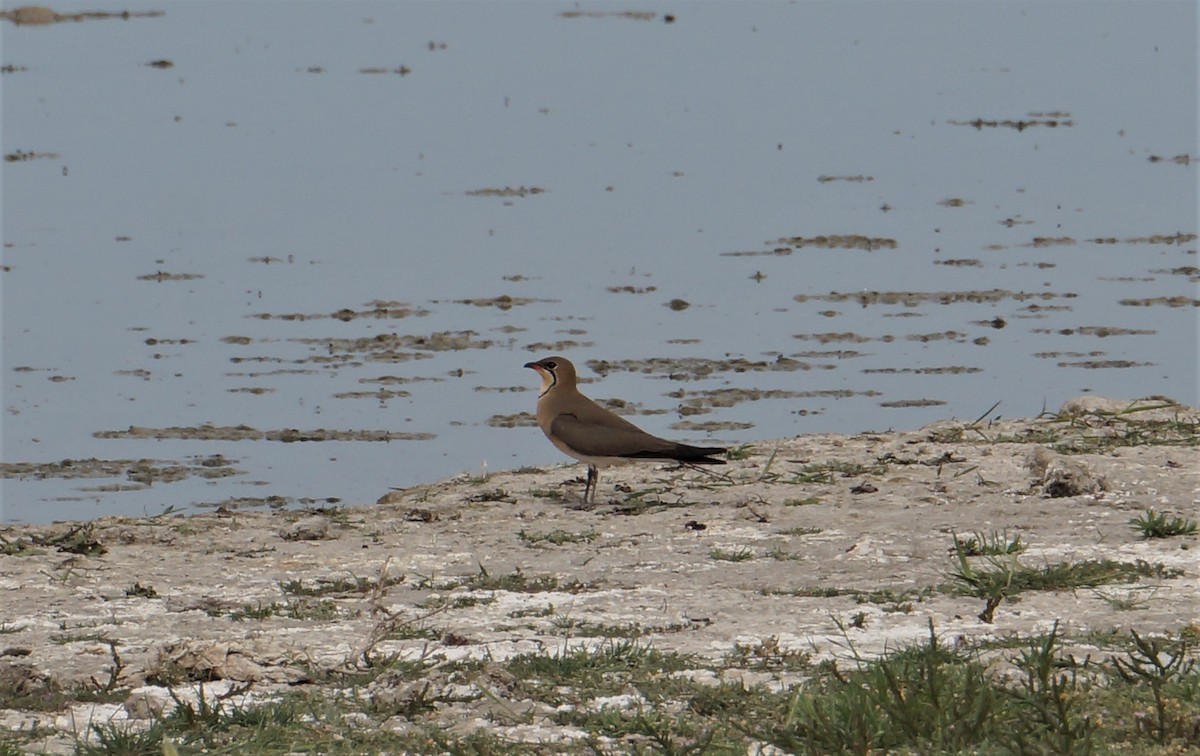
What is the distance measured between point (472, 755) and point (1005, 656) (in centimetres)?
166

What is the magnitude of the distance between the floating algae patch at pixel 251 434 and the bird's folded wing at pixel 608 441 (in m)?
2.76

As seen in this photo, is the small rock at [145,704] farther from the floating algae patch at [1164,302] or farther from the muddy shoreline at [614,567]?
the floating algae patch at [1164,302]

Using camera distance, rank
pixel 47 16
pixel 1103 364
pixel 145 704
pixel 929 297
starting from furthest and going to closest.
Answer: pixel 47 16 → pixel 929 297 → pixel 1103 364 → pixel 145 704

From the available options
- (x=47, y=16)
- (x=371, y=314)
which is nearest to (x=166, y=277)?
(x=371, y=314)

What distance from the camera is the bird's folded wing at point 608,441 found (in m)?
8.96

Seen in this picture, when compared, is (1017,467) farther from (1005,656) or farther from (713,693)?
(713,693)

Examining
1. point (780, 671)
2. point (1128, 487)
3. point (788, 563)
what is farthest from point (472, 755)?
point (1128, 487)

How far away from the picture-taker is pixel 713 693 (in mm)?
5102

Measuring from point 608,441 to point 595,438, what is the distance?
84 millimetres

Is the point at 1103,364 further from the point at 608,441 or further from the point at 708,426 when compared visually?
the point at 608,441

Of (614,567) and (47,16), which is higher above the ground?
(47,16)

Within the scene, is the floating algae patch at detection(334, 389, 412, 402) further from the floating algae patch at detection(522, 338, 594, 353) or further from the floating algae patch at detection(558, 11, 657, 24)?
the floating algae patch at detection(558, 11, 657, 24)

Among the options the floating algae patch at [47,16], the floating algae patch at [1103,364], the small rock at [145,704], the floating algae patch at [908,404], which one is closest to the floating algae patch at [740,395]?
the floating algae patch at [908,404]

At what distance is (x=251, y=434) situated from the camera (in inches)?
476
